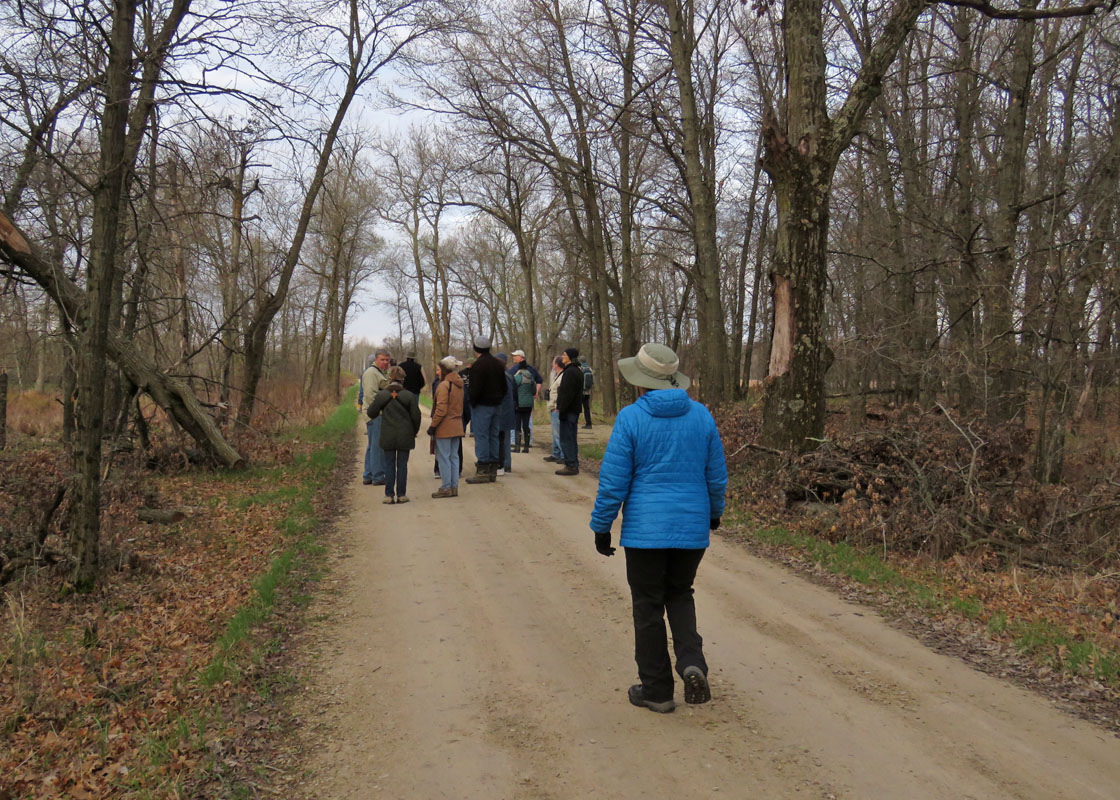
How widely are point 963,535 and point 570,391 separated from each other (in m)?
6.47

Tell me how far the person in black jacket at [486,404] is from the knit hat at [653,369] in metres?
6.93

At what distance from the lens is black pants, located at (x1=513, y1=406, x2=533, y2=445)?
600 inches

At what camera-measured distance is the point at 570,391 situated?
507 inches

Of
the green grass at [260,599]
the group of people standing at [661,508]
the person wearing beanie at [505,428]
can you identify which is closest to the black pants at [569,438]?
the person wearing beanie at [505,428]

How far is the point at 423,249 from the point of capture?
153 ft

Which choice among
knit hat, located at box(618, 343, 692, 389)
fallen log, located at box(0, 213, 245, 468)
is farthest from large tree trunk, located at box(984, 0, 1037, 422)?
fallen log, located at box(0, 213, 245, 468)

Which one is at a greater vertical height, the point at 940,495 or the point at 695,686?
the point at 940,495

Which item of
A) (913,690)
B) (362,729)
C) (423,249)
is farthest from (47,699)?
(423,249)

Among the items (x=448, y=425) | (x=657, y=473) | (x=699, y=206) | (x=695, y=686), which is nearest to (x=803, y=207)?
(x=699, y=206)

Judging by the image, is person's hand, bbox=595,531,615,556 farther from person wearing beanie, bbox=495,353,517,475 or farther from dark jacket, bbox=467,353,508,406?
person wearing beanie, bbox=495,353,517,475

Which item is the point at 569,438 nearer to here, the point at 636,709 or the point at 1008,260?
the point at 1008,260

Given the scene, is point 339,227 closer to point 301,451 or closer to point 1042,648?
point 301,451

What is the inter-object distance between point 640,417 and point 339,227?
3006 cm

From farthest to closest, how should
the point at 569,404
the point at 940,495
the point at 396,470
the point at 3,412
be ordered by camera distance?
the point at 3,412, the point at 569,404, the point at 396,470, the point at 940,495
